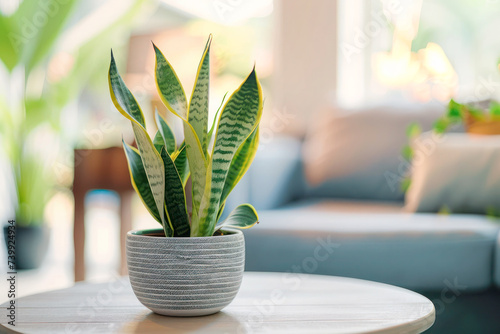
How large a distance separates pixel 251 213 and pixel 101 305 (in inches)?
10.3

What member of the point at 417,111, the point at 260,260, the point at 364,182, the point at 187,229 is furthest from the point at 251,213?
the point at 417,111

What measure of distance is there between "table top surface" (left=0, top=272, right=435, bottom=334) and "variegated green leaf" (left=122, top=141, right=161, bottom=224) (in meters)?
0.15

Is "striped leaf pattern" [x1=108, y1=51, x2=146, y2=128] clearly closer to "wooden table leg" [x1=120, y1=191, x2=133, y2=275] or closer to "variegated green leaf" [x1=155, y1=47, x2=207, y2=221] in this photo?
"variegated green leaf" [x1=155, y1=47, x2=207, y2=221]

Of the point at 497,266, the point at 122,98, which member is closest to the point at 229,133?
the point at 122,98

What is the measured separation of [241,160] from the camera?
0.81m

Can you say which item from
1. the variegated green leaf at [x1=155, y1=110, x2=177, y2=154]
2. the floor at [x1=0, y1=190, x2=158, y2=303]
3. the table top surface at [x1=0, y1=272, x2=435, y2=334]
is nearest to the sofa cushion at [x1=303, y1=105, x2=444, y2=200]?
the floor at [x1=0, y1=190, x2=158, y2=303]

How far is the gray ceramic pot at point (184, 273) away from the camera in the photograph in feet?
2.41

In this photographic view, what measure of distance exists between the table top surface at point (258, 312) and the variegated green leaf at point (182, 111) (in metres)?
0.16

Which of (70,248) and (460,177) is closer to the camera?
(460,177)

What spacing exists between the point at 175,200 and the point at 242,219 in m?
0.10

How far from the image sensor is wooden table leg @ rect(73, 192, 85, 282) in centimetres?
223

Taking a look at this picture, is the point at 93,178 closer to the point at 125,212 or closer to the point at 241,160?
the point at 125,212

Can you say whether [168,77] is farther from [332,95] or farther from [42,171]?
[42,171]

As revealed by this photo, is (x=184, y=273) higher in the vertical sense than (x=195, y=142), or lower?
lower
